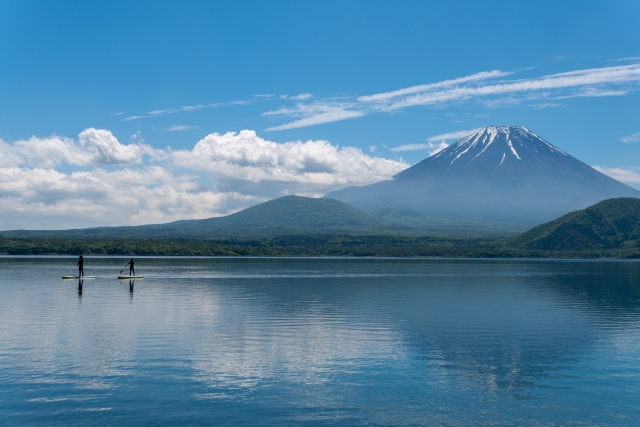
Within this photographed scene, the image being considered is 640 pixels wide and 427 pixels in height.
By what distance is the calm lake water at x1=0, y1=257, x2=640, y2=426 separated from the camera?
22.9 metres

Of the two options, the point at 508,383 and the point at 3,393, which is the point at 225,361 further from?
the point at 508,383

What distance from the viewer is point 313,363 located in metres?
30.5

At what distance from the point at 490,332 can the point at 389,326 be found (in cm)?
658

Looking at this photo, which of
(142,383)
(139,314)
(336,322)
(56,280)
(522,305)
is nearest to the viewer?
(142,383)

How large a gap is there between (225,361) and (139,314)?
63.8 feet

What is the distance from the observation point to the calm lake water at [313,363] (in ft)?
75.0

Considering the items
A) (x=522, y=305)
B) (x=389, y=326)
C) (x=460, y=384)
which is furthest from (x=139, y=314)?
(x=522, y=305)

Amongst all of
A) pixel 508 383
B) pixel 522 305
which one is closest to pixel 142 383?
pixel 508 383

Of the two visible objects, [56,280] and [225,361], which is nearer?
[225,361]

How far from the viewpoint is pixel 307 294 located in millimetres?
68938

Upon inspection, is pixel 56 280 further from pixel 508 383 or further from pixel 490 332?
pixel 508 383

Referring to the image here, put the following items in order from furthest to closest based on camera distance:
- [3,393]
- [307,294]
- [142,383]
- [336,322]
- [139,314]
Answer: [307,294]
[139,314]
[336,322]
[142,383]
[3,393]

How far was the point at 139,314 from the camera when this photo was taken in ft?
157

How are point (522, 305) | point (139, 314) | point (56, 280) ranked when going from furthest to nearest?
point (56, 280)
point (522, 305)
point (139, 314)
